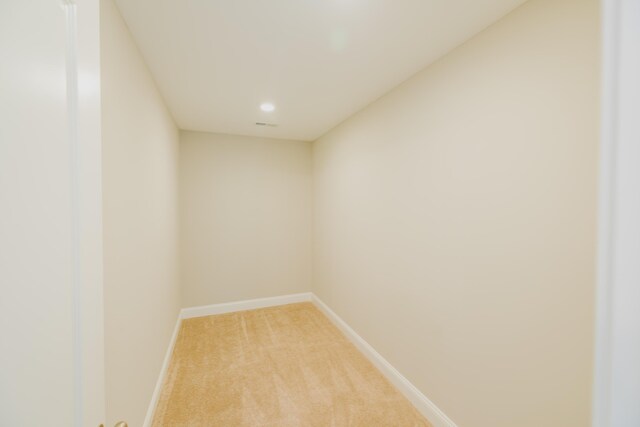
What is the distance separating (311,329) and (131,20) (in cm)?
307

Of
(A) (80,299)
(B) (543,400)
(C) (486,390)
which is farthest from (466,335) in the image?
(A) (80,299)

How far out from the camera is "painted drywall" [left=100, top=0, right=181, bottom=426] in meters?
1.12

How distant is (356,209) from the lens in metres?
2.77

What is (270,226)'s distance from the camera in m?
3.86

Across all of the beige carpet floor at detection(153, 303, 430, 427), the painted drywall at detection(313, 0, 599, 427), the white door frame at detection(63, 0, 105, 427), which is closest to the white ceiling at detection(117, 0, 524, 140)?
the painted drywall at detection(313, 0, 599, 427)

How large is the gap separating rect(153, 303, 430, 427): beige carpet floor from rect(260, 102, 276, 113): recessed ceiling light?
2443 millimetres

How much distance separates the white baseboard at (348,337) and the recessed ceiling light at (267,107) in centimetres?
246

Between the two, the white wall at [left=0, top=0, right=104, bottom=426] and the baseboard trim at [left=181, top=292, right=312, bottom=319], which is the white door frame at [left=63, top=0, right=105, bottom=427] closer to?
the white wall at [left=0, top=0, right=104, bottom=426]

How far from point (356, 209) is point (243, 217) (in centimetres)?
175

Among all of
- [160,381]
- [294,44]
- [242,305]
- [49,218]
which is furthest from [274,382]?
[294,44]

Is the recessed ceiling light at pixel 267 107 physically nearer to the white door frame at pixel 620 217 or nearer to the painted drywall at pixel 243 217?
the painted drywall at pixel 243 217

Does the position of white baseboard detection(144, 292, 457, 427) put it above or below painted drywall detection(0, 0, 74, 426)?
below

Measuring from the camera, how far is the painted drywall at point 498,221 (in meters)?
1.08

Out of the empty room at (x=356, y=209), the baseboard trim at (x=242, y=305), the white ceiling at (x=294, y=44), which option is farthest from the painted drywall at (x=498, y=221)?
the baseboard trim at (x=242, y=305)
